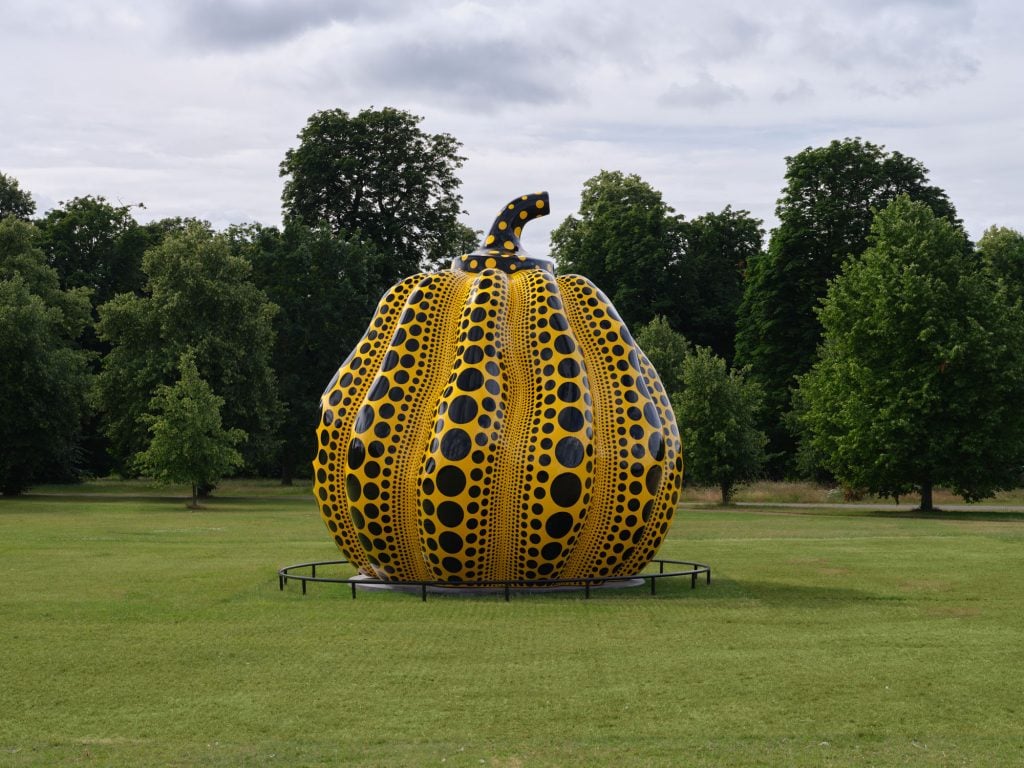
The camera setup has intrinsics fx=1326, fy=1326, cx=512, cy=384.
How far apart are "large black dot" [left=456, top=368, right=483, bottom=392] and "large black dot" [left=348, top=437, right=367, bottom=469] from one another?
1.74m

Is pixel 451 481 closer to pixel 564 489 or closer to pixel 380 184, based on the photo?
pixel 564 489

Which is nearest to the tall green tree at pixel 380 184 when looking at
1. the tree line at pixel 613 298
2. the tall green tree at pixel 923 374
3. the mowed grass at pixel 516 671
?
the tree line at pixel 613 298

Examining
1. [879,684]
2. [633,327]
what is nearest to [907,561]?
[879,684]

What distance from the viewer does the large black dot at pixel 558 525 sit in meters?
19.2

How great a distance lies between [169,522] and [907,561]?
2374 centimetres

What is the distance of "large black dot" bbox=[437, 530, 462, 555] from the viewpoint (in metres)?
19.2

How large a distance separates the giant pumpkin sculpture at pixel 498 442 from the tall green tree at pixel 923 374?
30083 mm

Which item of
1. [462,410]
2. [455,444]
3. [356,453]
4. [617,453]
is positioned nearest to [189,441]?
[356,453]

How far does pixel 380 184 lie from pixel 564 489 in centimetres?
5529

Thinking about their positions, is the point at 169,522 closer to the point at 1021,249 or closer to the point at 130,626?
the point at 130,626

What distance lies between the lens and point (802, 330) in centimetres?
6794

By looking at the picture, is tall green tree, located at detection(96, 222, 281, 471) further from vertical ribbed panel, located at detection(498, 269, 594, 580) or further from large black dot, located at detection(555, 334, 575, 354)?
large black dot, located at detection(555, 334, 575, 354)

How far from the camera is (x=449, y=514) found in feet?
62.6

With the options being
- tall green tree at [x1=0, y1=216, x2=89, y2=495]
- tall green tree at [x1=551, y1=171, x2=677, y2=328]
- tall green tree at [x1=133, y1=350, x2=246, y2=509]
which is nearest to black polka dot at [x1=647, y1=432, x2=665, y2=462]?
tall green tree at [x1=133, y1=350, x2=246, y2=509]
